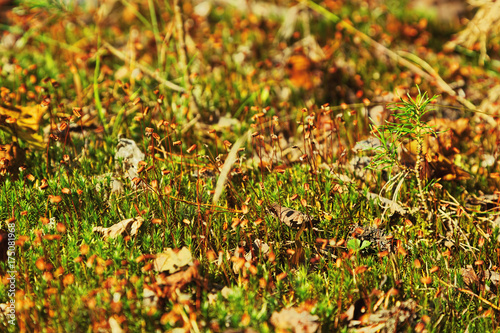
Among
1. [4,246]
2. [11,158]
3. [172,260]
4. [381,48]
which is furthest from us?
[381,48]

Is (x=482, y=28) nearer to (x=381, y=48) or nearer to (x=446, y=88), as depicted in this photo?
(x=381, y=48)

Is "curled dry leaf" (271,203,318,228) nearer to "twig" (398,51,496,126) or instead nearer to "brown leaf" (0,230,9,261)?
"brown leaf" (0,230,9,261)

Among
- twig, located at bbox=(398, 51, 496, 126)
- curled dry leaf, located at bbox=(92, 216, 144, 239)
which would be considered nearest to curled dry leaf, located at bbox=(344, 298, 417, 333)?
curled dry leaf, located at bbox=(92, 216, 144, 239)

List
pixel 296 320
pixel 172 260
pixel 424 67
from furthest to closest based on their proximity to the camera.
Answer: pixel 424 67 < pixel 172 260 < pixel 296 320

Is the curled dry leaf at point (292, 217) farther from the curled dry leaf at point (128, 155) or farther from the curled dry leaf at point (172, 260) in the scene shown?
the curled dry leaf at point (128, 155)

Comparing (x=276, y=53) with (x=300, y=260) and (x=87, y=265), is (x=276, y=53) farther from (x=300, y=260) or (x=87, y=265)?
(x=87, y=265)

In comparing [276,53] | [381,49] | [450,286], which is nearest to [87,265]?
[450,286]

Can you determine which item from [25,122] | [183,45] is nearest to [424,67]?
[183,45]
